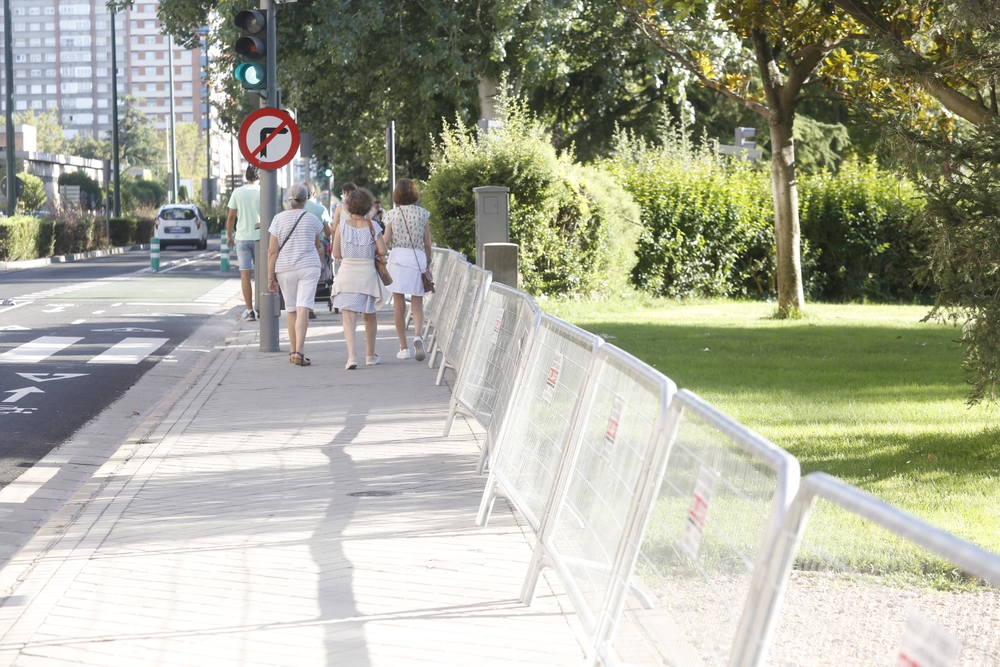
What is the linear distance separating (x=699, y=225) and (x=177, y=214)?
104ft

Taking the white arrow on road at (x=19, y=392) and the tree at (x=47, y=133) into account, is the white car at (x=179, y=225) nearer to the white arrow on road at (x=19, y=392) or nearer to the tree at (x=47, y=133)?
the white arrow on road at (x=19, y=392)

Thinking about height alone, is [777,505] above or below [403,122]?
below

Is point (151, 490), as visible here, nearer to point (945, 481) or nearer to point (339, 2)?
point (945, 481)

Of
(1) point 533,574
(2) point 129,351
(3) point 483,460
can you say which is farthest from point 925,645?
(2) point 129,351

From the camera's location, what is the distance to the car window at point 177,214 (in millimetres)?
49375

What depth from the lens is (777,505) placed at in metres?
2.45

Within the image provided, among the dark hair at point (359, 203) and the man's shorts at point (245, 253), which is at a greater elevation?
the dark hair at point (359, 203)

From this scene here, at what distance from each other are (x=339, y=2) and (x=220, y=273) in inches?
438

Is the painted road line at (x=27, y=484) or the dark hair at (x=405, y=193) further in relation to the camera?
the dark hair at (x=405, y=193)

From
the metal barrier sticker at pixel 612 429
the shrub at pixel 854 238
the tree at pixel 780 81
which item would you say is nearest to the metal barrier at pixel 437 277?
the tree at pixel 780 81

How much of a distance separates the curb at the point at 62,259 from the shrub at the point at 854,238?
21929 millimetres

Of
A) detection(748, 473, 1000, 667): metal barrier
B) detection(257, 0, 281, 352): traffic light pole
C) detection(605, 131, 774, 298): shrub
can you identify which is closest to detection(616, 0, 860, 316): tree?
detection(605, 131, 774, 298): shrub

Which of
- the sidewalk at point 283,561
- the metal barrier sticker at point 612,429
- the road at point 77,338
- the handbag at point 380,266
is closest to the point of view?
the metal barrier sticker at point 612,429

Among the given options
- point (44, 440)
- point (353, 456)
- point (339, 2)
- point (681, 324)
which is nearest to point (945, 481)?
point (353, 456)
